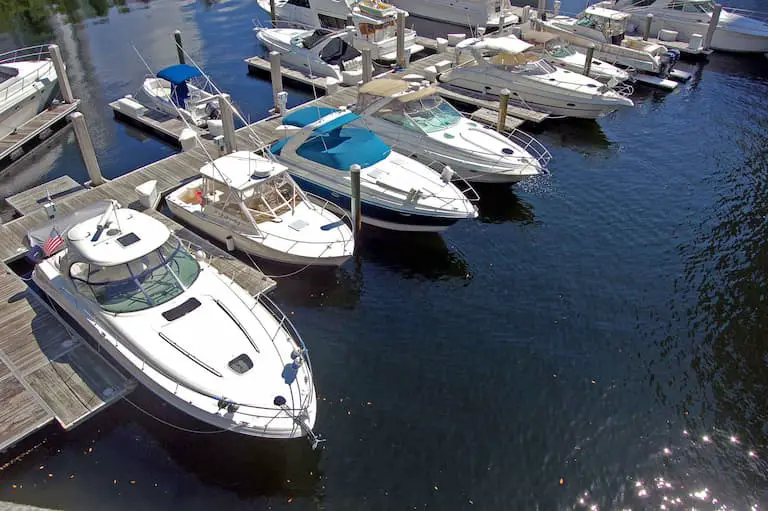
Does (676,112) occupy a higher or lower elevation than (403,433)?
higher

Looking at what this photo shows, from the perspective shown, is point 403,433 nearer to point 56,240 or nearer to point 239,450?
point 239,450

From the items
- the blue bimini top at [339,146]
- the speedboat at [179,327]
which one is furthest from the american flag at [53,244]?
the blue bimini top at [339,146]

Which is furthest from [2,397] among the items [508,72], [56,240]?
[508,72]

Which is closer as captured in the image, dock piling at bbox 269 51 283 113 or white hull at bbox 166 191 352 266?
white hull at bbox 166 191 352 266

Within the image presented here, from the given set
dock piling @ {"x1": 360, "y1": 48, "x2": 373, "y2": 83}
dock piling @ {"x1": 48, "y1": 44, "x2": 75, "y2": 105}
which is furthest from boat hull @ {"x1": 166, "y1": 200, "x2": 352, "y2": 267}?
dock piling @ {"x1": 360, "y1": 48, "x2": 373, "y2": 83}

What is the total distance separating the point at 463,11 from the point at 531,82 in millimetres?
17647

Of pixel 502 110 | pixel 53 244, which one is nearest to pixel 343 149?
pixel 502 110

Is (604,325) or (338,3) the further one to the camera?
(338,3)

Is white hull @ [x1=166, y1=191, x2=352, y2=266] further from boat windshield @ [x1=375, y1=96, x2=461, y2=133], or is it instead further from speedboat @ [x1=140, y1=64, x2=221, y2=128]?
speedboat @ [x1=140, y1=64, x2=221, y2=128]

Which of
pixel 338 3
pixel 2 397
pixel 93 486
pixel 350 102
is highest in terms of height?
pixel 338 3

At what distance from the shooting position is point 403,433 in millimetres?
13930

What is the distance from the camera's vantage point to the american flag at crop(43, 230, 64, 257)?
16.4 meters

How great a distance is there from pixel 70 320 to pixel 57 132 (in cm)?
1604

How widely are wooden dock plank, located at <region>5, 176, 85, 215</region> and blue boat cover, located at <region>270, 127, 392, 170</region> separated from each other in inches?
331
